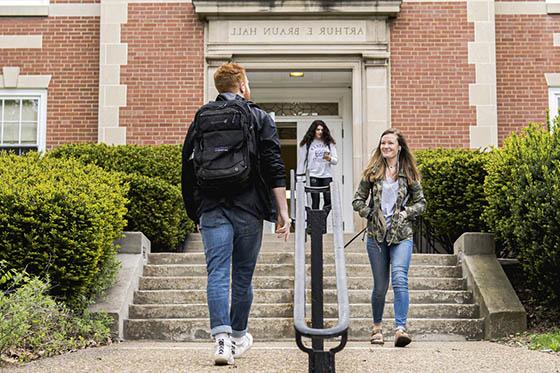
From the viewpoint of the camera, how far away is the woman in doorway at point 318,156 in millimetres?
11781

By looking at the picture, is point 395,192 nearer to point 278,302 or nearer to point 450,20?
point 278,302

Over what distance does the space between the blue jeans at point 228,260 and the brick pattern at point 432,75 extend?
A: 27.2ft

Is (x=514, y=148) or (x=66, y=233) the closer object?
(x=66, y=233)

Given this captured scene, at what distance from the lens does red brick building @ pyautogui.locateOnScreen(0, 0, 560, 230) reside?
13164 millimetres

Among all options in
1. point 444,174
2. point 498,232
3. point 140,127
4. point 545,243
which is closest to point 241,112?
point 545,243

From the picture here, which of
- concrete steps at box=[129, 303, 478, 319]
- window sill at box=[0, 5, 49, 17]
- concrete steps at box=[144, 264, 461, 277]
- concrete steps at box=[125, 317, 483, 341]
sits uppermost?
window sill at box=[0, 5, 49, 17]

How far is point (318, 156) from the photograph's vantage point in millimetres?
11836

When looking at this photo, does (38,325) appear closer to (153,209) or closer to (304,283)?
(304,283)

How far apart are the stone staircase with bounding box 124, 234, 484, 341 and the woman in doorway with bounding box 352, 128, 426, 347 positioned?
3.78ft

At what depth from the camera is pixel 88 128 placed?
44.9 feet

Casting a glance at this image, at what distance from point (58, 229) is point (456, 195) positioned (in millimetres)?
4845

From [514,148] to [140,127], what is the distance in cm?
665

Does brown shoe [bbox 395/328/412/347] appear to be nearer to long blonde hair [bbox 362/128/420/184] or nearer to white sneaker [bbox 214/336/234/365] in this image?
long blonde hair [bbox 362/128/420/184]

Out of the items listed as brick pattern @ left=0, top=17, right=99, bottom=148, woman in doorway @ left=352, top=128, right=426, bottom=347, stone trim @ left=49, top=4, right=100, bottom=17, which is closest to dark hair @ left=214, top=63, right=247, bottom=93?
woman in doorway @ left=352, top=128, right=426, bottom=347
